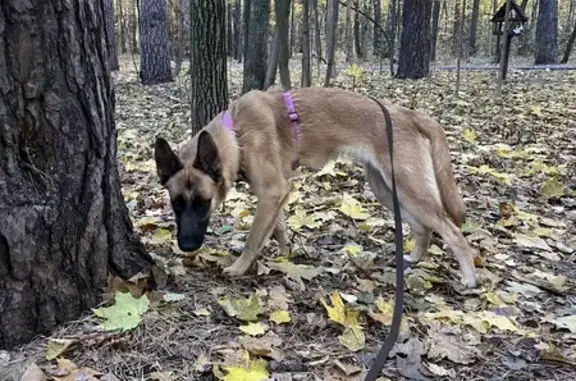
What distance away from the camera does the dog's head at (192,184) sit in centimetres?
321

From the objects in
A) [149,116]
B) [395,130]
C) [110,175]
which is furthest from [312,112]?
[149,116]

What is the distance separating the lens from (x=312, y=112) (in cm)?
398

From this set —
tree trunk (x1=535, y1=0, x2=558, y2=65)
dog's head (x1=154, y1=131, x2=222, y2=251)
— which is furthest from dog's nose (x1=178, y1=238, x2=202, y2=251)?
tree trunk (x1=535, y1=0, x2=558, y2=65)

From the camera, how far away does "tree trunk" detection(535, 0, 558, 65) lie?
21234mm

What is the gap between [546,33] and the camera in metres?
22.0

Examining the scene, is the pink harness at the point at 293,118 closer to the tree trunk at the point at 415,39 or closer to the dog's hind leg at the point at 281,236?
the dog's hind leg at the point at 281,236

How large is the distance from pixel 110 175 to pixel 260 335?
1050mm

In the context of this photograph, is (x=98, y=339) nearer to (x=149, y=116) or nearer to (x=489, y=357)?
(x=489, y=357)

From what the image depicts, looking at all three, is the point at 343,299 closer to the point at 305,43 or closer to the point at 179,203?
the point at 179,203

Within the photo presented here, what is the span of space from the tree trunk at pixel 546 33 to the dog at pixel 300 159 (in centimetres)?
2027

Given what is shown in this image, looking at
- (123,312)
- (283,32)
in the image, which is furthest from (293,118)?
(283,32)

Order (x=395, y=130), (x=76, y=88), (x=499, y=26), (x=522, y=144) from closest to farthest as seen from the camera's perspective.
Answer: (x=76, y=88)
(x=395, y=130)
(x=522, y=144)
(x=499, y=26)

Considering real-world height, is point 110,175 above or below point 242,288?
above

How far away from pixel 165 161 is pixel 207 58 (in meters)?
→ 3.49
